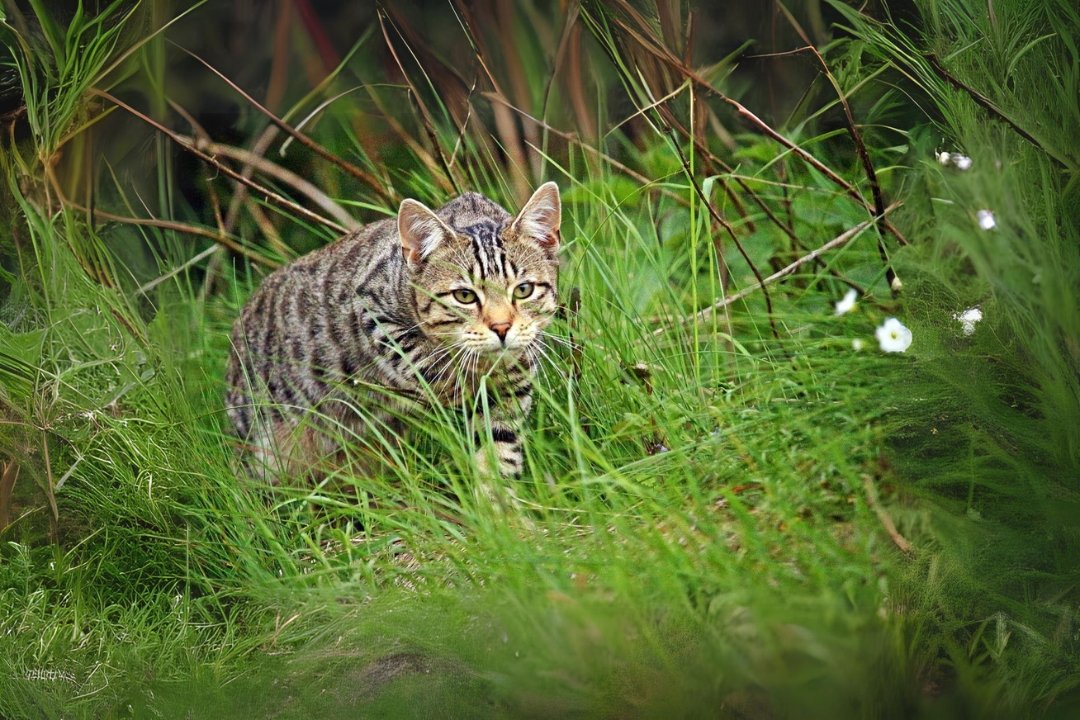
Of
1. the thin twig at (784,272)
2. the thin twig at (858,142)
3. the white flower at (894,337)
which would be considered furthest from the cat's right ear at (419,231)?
the white flower at (894,337)

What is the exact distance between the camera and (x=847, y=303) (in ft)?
6.70

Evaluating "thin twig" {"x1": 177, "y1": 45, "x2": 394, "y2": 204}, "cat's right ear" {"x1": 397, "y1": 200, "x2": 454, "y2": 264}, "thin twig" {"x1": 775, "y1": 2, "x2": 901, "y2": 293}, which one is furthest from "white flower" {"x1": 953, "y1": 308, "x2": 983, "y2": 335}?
"thin twig" {"x1": 177, "y1": 45, "x2": 394, "y2": 204}

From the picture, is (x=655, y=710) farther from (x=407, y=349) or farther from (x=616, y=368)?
(x=407, y=349)

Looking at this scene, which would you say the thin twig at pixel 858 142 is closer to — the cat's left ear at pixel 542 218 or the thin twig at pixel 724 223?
the thin twig at pixel 724 223

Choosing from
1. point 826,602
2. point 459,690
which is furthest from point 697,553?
point 459,690

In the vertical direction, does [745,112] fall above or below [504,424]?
above

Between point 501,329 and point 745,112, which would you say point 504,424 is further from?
point 745,112

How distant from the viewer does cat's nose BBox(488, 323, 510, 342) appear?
2.26 meters

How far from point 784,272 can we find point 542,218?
1.62ft

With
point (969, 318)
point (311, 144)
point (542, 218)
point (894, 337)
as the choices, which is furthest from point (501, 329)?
point (969, 318)

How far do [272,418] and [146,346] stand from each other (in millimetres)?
298

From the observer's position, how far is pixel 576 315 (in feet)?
7.57

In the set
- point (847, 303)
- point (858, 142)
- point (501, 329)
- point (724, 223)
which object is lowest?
point (501, 329)

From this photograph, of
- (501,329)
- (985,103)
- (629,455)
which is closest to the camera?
(985,103)
